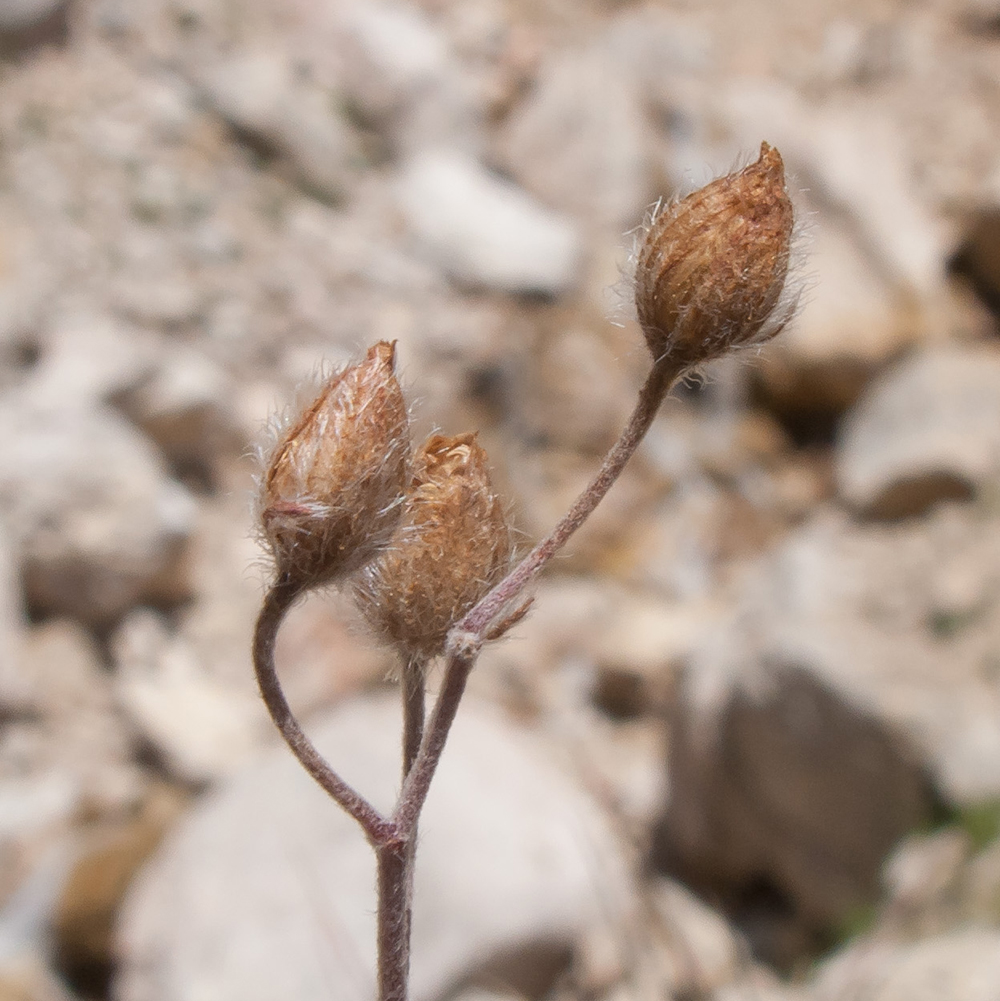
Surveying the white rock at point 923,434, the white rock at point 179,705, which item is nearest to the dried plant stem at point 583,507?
the white rock at point 179,705

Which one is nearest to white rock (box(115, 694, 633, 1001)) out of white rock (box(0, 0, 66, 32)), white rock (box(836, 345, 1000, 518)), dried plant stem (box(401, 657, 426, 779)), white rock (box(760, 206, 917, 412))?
dried plant stem (box(401, 657, 426, 779))

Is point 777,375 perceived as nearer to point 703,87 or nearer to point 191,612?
point 703,87

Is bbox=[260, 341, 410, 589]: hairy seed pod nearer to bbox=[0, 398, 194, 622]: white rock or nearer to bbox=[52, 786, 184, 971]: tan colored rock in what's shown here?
bbox=[52, 786, 184, 971]: tan colored rock

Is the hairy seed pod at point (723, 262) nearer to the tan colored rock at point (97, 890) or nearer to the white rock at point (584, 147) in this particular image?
the tan colored rock at point (97, 890)

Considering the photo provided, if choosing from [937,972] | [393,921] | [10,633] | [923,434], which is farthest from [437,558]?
[923,434]

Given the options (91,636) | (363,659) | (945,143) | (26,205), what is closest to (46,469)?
(91,636)

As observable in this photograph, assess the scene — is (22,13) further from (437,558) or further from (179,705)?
(437,558)
